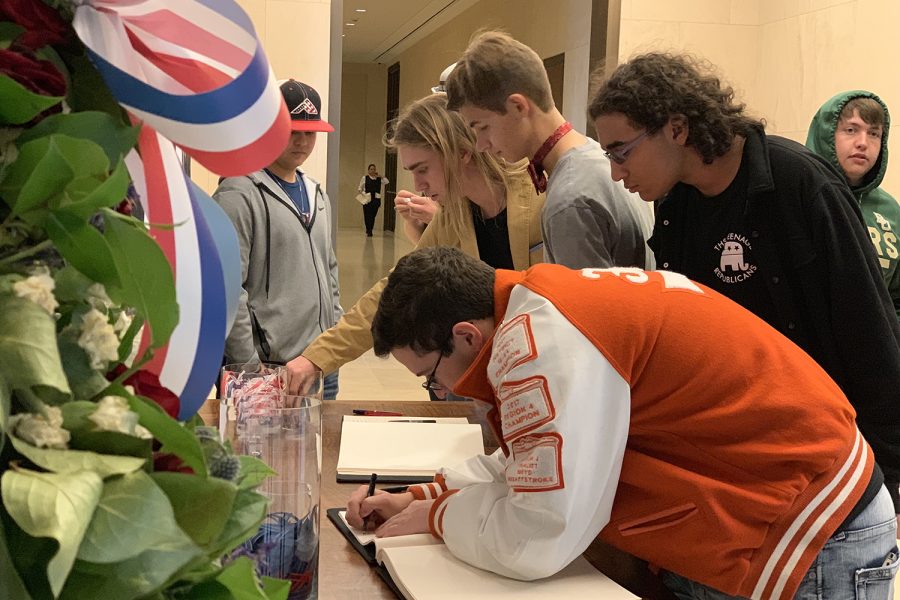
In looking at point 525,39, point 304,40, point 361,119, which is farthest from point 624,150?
point 361,119

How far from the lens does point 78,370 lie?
39 cm

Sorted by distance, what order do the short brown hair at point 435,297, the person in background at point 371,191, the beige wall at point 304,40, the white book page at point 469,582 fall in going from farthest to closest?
the person in background at point 371,191 < the beige wall at point 304,40 < the short brown hair at point 435,297 < the white book page at point 469,582

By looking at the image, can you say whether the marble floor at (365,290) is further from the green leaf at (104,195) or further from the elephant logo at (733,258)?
the green leaf at (104,195)

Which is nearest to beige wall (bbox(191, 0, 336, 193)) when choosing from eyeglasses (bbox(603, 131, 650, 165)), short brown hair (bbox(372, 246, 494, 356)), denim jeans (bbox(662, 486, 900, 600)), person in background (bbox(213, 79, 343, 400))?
person in background (bbox(213, 79, 343, 400))

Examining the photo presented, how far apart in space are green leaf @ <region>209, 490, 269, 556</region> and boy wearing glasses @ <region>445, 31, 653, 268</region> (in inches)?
62.2

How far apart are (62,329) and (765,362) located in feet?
3.75

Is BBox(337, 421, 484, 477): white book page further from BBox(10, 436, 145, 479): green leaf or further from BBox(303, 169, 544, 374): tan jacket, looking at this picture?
BBox(10, 436, 145, 479): green leaf

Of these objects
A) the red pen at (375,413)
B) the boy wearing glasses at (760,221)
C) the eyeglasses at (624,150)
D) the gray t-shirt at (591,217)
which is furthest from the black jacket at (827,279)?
the red pen at (375,413)

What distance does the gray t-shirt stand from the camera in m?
1.96

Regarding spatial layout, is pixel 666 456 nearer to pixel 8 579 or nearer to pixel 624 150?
pixel 624 150

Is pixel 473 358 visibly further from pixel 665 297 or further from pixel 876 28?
pixel 876 28

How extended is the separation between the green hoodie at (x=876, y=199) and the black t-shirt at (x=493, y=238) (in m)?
1.34

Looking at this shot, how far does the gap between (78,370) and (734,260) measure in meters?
1.60

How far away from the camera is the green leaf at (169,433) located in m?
0.39
